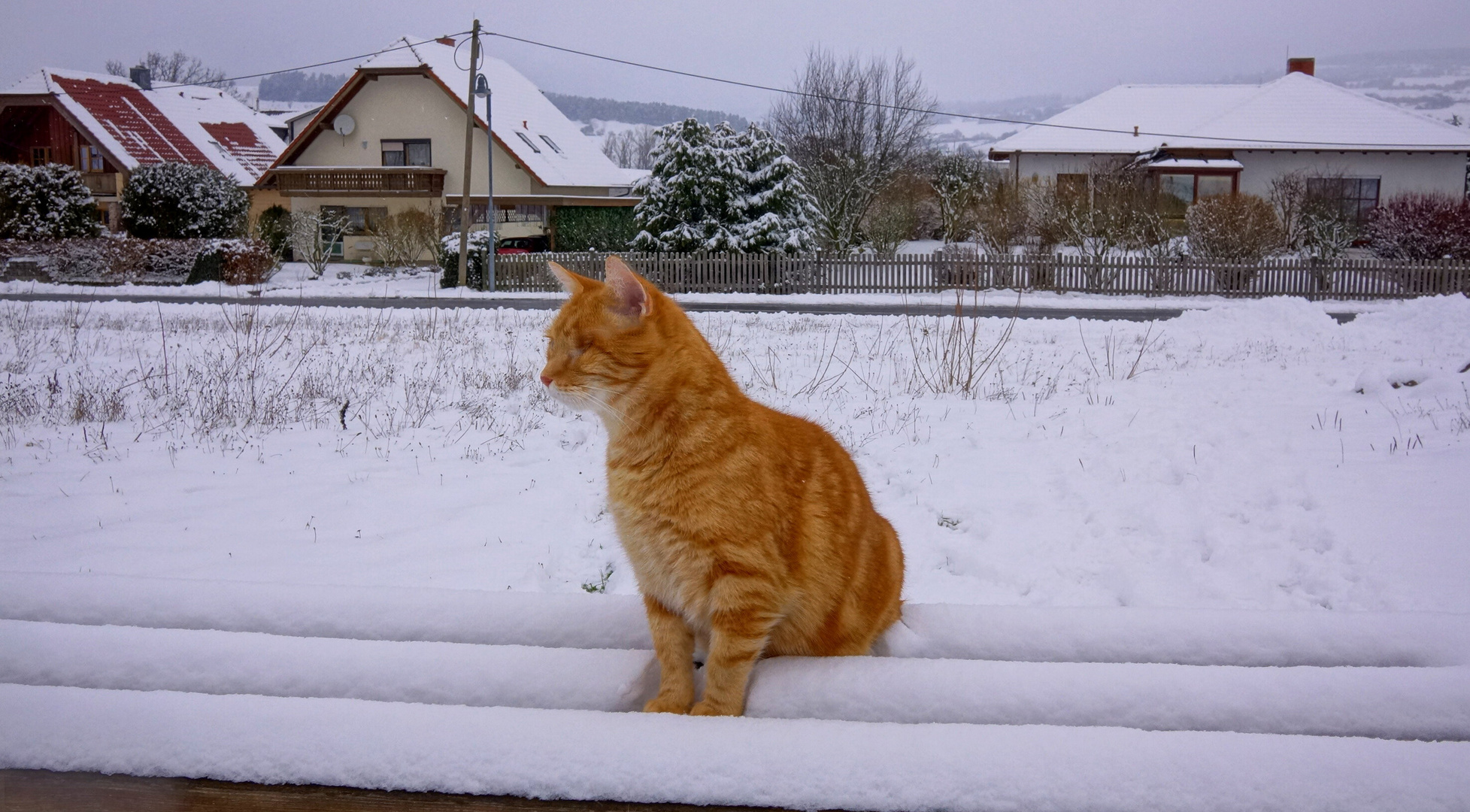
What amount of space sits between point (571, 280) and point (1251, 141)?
32201mm

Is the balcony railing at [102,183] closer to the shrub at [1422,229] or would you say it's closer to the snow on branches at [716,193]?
the snow on branches at [716,193]

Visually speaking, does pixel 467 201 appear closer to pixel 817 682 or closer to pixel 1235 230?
pixel 1235 230

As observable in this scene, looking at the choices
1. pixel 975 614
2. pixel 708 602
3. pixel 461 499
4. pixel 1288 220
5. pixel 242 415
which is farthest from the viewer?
pixel 1288 220

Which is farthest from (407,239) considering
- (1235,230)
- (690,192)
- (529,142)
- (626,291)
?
(626,291)

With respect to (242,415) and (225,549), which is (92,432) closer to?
(242,415)

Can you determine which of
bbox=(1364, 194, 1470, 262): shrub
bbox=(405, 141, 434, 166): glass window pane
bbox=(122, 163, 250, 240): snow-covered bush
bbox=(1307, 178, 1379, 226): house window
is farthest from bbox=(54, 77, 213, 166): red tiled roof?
bbox=(1307, 178, 1379, 226): house window

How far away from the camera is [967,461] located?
5566 mm

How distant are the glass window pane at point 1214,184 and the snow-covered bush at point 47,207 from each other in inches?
1184

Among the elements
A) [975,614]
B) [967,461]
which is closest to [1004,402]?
[967,461]

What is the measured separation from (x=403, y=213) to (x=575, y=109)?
1125 centimetres

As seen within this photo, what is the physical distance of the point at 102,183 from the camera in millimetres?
22672

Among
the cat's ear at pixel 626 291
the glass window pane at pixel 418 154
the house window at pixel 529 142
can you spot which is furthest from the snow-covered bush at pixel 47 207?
the cat's ear at pixel 626 291

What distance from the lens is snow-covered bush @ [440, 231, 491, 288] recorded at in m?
20.5

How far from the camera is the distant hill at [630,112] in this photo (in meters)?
20.7
